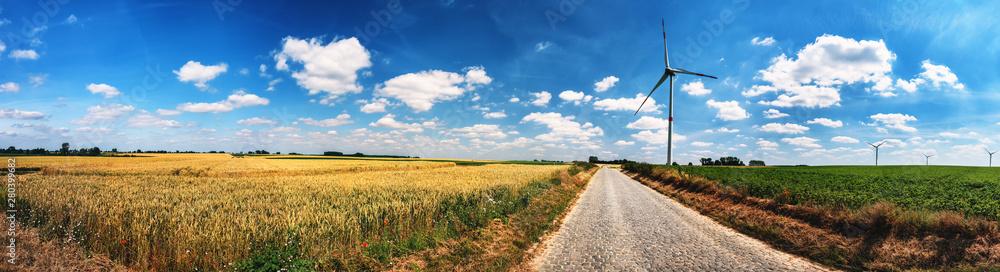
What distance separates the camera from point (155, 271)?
583cm

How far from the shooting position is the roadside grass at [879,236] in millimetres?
6887

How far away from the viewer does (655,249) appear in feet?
26.8

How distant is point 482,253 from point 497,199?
624 centimetres

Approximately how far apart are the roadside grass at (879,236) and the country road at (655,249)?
2.69 ft

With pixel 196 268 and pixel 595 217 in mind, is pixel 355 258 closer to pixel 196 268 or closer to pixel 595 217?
pixel 196 268

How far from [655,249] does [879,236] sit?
5923mm

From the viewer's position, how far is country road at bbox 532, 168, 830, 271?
6973mm

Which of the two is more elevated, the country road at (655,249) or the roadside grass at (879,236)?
the roadside grass at (879,236)

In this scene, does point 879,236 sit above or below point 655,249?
above

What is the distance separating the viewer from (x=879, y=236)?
8.40 meters

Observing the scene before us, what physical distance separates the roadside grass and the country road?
82cm

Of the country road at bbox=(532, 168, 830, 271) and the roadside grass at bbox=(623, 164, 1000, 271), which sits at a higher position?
the roadside grass at bbox=(623, 164, 1000, 271)

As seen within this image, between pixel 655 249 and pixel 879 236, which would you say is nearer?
pixel 655 249

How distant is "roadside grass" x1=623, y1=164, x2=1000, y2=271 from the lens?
22.6 feet
